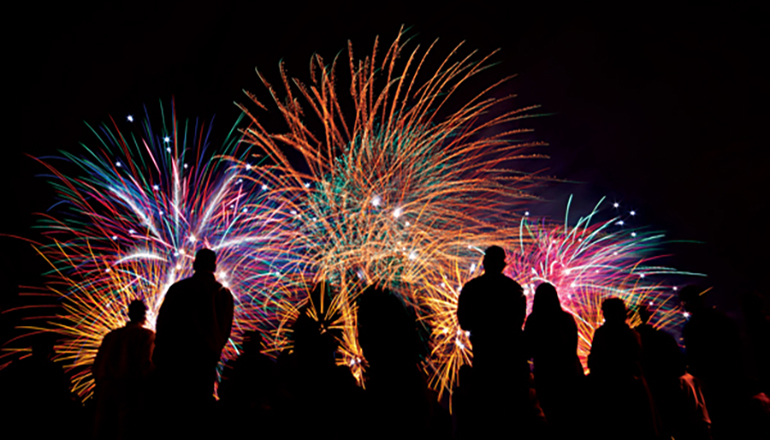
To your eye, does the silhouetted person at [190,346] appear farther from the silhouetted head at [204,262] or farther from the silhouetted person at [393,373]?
the silhouetted person at [393,373]

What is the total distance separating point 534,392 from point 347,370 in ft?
6.96

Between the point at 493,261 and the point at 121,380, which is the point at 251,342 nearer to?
the point at 121,380

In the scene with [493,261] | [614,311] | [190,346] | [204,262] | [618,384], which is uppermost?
[204,262]

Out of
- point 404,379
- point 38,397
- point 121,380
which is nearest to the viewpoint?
point 404,379

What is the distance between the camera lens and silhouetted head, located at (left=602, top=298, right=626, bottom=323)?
471 cm

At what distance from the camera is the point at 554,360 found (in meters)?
4.11

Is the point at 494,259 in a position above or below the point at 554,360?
above

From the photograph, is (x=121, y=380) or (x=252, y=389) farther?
(x=121, y=380)

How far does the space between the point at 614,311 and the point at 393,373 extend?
3.51m

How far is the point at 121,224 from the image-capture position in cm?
1077

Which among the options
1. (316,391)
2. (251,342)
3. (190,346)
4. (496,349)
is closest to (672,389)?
(496,349)

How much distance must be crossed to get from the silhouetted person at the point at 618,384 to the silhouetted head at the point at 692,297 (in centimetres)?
138

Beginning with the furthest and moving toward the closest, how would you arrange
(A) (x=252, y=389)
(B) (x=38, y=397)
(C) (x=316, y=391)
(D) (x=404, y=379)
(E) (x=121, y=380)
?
(E) (x=121, y=380) → (B) (x=38, y=397) → (A) (x=252, y=389) → (C) (x=316, y=391) → (D) (x=404, y=379)

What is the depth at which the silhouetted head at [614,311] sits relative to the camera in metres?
4.71
